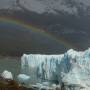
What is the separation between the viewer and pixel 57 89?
35562mm

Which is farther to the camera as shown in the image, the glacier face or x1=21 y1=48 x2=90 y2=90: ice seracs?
the glacier face

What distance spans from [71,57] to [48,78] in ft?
29.5

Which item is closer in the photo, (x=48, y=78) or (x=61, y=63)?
(x=61, y=63)

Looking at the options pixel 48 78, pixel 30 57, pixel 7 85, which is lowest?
pixel 7 85

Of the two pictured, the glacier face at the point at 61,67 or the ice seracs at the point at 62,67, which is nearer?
the ice seracs at the point at 62,67

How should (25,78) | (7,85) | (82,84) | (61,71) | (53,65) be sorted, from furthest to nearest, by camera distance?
1. (25,78)
2. (53,65)
3. (61,71)
4. (82,84)
5. (7,85)

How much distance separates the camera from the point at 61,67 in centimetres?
3912

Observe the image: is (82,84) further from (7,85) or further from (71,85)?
(7,85)

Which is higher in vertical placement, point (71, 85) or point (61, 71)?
point (61, 71)

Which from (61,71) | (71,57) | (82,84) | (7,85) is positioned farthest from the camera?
(61,71)

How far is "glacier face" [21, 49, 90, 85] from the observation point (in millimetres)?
33188

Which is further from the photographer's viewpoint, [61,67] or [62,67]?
[61,67]

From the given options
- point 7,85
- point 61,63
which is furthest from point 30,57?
point 7,85

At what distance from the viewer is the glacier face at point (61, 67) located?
33188mm
